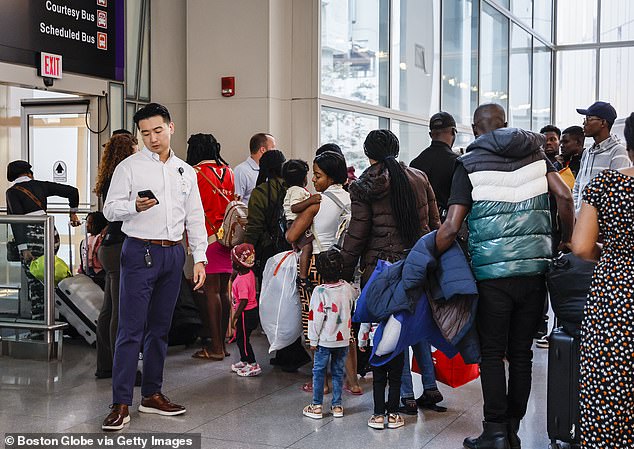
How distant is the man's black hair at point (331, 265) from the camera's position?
5238 millimetres

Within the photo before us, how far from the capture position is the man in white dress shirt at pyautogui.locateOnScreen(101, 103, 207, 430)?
4941 millimetres

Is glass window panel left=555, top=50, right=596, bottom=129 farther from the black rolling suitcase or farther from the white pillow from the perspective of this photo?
the black rolling suitcase

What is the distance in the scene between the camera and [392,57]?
36.6 ft

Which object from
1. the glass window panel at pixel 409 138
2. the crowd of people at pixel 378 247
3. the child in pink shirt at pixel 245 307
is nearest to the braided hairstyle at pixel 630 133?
the crowd of people at pixel 378 247

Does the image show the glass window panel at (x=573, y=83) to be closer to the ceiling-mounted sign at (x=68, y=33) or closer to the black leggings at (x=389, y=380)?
the ceiling-mounted sign at (x=68, y=33)

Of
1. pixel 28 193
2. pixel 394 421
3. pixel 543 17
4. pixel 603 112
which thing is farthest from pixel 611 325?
pixel 543 17

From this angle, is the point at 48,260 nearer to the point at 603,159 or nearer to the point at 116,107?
the point at 116,107

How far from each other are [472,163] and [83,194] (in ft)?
19.6

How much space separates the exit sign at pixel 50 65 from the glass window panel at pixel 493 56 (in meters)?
8.75

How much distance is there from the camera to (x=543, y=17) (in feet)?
65.3

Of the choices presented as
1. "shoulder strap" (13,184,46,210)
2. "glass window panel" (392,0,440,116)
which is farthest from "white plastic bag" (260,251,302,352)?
"glass window panel" (392,0,440,116)

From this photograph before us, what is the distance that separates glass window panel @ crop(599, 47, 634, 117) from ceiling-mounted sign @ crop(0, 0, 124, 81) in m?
15.1

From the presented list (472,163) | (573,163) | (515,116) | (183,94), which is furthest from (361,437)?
(515,116)

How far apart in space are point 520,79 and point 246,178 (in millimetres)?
11349
